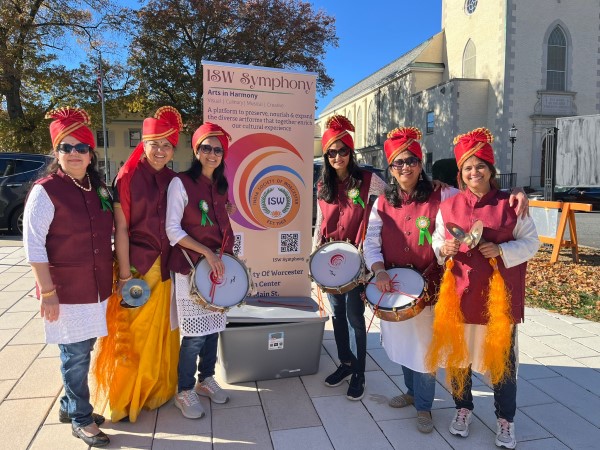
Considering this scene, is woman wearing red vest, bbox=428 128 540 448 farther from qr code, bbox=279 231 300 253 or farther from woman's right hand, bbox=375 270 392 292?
qr code, bbox=279 231 300 253

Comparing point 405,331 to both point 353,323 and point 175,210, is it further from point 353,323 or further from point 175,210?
point 175,210

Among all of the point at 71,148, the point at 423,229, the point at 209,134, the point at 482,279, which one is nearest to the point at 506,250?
the point at 482,279

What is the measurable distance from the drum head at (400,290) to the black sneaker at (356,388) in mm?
874

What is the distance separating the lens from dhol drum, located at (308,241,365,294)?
9.97ft

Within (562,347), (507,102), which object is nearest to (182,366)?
(562,347)

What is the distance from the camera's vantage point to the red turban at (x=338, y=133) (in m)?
3.26

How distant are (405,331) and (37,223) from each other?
2219 millimetres

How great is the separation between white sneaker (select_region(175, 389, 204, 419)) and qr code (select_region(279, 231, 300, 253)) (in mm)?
1434

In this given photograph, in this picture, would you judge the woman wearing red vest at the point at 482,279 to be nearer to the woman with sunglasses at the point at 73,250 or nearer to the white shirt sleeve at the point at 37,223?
the woman with sunglasses at the point at 73,250

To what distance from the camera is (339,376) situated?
11.6 feet

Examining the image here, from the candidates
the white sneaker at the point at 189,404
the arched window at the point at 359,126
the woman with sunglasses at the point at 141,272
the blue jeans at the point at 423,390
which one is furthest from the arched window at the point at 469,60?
the white sneaker at the point at 189,404

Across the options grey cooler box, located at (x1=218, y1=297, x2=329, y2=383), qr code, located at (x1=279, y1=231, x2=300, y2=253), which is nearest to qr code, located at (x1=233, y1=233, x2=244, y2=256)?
qr code, located at (x1=279, y1=231, x2=300, y2=253)

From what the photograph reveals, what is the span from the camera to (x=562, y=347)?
14.0 ft

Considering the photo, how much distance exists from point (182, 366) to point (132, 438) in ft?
1.69
